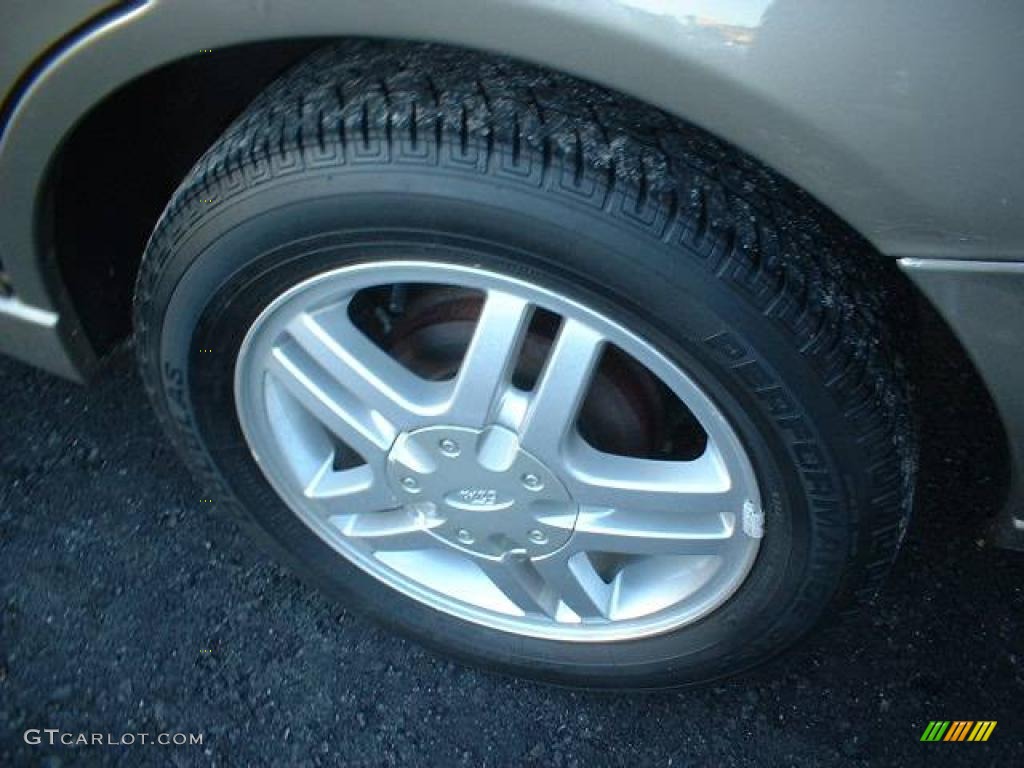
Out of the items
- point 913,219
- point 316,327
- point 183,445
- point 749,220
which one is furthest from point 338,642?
point 913,219

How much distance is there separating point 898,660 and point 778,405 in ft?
2.48

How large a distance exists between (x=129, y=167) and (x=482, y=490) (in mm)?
656

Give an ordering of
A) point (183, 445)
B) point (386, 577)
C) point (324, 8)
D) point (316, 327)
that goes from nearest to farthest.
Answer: point (324, 8) < point (316, 327) < point (183, 445) < point (386, 577)

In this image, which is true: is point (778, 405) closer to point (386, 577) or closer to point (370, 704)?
point (386, 577)

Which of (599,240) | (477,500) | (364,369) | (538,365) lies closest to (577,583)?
(477,500)

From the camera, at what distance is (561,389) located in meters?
1.19

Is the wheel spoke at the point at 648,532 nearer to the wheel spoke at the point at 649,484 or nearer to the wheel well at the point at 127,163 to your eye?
the wheel spoke at the point at 649,484

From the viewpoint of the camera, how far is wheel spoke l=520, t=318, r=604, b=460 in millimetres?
1140

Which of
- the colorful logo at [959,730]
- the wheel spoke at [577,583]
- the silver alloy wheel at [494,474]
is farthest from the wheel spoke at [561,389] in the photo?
the colorful logo at [959,730]

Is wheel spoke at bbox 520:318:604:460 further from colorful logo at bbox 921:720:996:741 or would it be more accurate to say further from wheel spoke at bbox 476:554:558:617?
colorful logo at bbox 921:720:996:741

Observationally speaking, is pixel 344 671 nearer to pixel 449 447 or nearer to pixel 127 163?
pixel 449 447

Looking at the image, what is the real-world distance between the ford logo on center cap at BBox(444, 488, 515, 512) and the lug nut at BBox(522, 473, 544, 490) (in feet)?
0.14

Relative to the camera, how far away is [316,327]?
125 centimetres

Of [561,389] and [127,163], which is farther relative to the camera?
[127,163]
